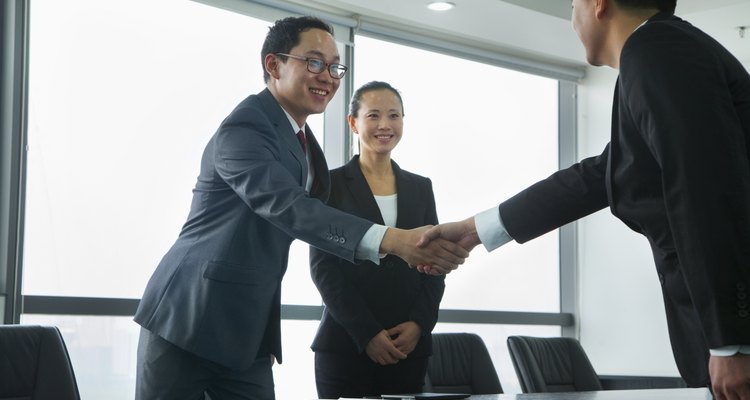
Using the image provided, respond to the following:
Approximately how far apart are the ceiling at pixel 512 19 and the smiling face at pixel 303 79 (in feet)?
7.63

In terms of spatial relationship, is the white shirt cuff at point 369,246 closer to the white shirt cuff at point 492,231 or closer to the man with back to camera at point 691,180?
the white shirt cuff at point 492,231

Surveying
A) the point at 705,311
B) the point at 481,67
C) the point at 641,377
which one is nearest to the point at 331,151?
the point at 481,67

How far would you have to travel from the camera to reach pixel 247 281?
2.22 metres

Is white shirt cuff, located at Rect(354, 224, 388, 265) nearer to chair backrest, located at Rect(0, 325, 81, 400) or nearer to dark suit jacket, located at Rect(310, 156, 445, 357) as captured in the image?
dark suit jacket, located at Rect(310, 156, 445, 357)

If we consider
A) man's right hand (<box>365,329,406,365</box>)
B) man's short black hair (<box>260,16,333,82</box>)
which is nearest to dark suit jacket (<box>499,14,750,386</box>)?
man's short black hair (<box>260,16,333,82</box>)

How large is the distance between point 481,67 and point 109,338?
3.11m

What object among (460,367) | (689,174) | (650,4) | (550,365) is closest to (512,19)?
(550,365)

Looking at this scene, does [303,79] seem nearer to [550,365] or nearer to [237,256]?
[237,256]

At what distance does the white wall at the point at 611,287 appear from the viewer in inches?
239

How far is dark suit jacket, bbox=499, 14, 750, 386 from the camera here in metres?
1.34

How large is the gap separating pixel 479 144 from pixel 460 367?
2.84 meters

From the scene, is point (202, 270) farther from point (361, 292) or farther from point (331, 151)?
point (331, 151)

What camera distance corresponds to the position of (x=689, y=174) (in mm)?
1374

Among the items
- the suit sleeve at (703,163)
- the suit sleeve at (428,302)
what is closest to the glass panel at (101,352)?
the suit sleeve at (428,302)
